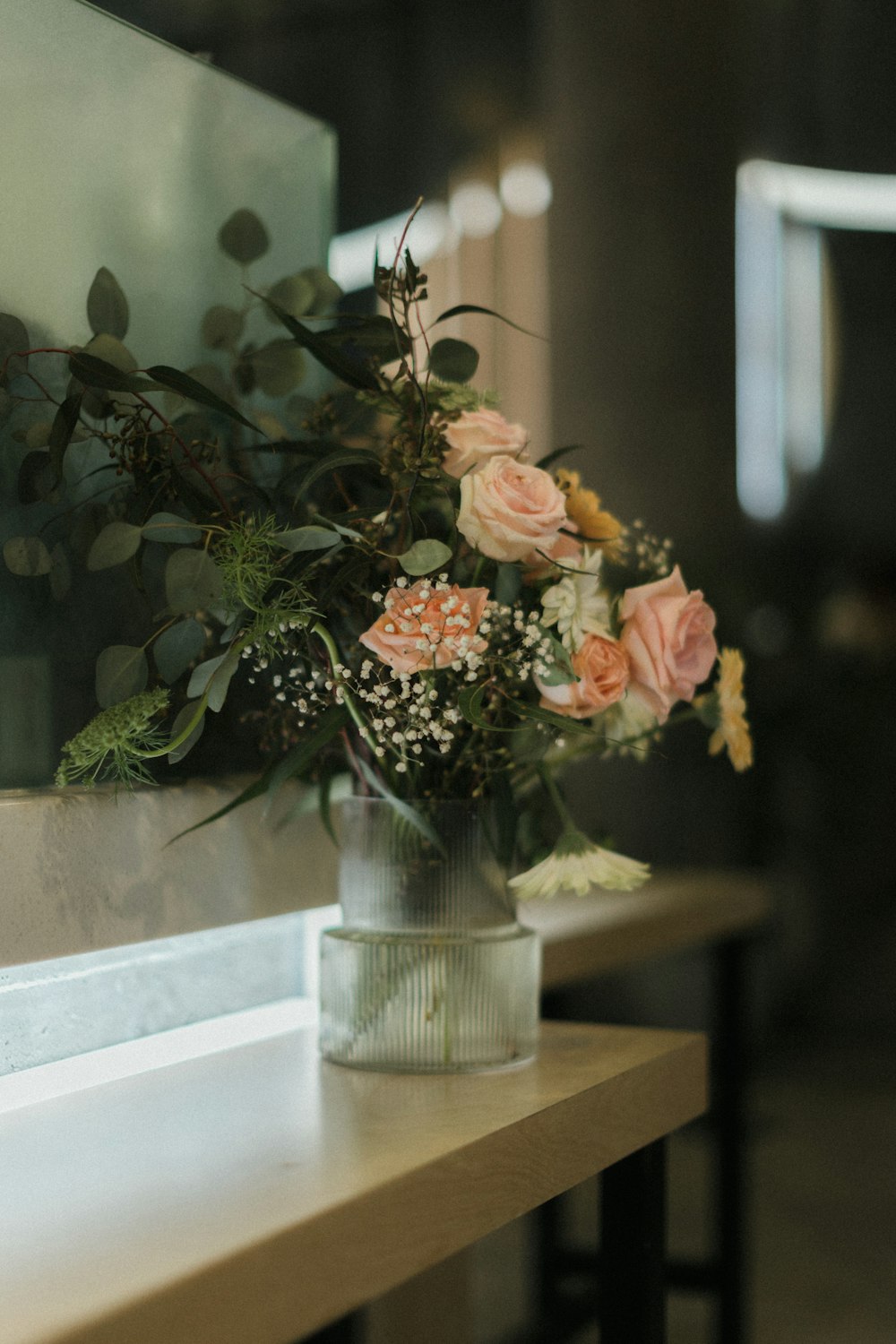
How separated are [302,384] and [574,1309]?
1.26m

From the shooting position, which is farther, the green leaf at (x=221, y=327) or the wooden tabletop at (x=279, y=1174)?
the green leaf at (x=221, y=327)

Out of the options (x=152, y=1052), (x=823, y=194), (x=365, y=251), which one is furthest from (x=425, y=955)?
(x=823, y=194)

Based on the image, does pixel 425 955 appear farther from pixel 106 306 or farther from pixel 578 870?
pixel 106 306

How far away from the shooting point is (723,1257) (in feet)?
5.84

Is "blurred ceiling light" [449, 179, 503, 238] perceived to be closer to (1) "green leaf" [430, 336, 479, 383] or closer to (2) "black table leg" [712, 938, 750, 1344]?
(1) "green leaf" [430, 336, 479, 383]

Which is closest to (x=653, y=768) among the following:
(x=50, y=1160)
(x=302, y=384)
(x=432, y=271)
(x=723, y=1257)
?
(x=723, y=1257)

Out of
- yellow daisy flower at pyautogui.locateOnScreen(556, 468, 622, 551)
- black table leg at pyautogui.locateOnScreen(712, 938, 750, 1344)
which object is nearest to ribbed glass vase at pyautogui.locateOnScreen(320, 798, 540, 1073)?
yellow daisy flower at pyautogui.locateOnScreen(556, 468, 622, 551)

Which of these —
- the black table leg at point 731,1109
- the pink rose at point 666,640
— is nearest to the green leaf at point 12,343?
the pink rose at point 666,640

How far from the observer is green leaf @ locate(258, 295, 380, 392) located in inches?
39.1

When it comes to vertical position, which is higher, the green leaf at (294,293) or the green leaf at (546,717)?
the green leaf at (294,293)

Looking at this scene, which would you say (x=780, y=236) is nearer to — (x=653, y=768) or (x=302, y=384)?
(x=653, y=768)

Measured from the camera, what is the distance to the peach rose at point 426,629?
0.86m

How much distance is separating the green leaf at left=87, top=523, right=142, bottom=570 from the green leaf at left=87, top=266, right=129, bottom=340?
A: 16 centimetres

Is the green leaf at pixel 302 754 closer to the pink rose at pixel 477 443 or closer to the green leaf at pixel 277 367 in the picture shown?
the pink rose at pixel 477 443
